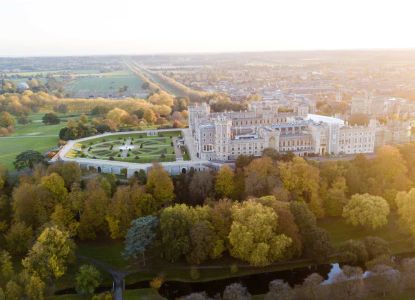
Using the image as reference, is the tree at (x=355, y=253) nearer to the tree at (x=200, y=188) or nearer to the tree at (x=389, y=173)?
the tree at (x=389, y=173)

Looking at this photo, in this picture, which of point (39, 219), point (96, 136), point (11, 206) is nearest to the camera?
point (39, 219)

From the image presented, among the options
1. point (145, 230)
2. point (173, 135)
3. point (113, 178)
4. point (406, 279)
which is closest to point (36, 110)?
point (173, 135)

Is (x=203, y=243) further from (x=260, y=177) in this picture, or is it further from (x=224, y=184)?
(x=260, y=177)

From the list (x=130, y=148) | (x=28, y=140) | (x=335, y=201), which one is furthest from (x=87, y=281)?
(x=28, y=140)

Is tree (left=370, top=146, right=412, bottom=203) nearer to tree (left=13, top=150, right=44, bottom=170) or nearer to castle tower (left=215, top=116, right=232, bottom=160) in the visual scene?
castle tower (left=215, top=116, right=232, bottom=160)

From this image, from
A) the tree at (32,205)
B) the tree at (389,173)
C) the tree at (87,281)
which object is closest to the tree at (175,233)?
the tree at (87,281)

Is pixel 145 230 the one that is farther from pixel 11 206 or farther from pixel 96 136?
pixel 96 136
